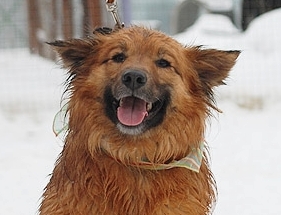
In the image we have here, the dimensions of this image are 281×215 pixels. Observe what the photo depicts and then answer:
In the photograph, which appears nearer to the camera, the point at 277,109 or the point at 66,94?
the point at 66,94

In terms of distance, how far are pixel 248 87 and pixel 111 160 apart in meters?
5.71

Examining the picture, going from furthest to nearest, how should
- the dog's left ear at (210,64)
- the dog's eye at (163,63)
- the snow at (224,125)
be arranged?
the snow at (224,125) → the dog's left ear at (210,64) → the dog's eye at (163,63)

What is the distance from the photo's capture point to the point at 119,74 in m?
3.71

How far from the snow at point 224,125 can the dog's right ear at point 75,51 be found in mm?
1211

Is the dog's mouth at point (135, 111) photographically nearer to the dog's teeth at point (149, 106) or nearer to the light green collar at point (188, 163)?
the dog's teeth at point (149, 106)

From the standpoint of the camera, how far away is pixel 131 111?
12.3 feet

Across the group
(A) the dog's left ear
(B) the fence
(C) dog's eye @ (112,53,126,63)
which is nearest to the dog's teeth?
(C) dog's eye @ (112,53,126,63)

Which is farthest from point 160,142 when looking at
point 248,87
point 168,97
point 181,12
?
point 181,12

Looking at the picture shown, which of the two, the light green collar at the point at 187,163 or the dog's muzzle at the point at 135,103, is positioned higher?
the dog's muzzle at the point at 135,103

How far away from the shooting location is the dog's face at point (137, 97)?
12.3 feet

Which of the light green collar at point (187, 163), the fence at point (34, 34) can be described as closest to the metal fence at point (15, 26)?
the fence at point (34, 34)

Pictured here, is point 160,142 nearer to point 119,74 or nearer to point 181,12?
point 119,74

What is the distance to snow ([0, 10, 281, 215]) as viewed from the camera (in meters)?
5.74

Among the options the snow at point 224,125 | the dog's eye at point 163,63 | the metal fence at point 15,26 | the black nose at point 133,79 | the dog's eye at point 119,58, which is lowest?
the snow at point 224,125
